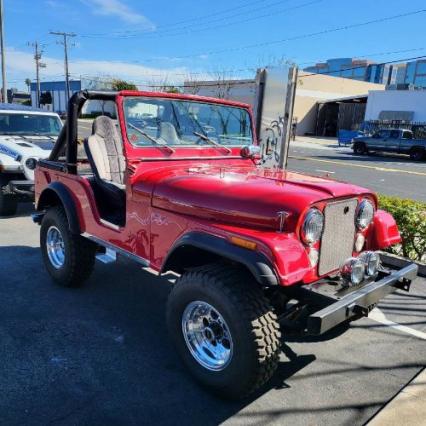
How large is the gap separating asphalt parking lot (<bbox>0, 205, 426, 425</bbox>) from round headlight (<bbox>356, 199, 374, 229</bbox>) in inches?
39.7

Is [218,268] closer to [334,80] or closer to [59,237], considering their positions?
[59,237]

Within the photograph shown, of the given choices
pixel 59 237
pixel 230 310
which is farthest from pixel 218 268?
pixel 59 237

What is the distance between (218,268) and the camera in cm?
276

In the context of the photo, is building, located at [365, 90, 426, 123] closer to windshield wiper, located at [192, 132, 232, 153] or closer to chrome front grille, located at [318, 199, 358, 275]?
windshield wiper, located at [192, 132, 232, 153]

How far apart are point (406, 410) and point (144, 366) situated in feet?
5.85

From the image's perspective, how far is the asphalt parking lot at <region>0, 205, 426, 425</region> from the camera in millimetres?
2652

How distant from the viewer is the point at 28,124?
27.5 ft

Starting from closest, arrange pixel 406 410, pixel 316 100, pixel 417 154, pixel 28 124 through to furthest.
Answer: pixel 406 410, pixel 28 124, pixel 417 154, pixel 316 100

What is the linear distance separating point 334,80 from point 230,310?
146ft

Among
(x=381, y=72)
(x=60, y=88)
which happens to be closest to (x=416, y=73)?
(x=381, y=72)

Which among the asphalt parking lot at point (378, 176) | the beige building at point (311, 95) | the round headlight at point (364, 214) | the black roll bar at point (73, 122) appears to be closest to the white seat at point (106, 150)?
the black roll bar at point (73, 122)

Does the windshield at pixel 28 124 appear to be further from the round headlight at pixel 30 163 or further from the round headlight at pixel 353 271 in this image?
the round headlight at pixel 353 271

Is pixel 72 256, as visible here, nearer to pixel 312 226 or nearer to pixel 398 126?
pixel 312 226

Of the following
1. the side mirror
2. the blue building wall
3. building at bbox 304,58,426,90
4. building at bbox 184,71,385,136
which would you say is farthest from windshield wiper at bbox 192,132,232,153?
building at bbox 304,58,426,90
